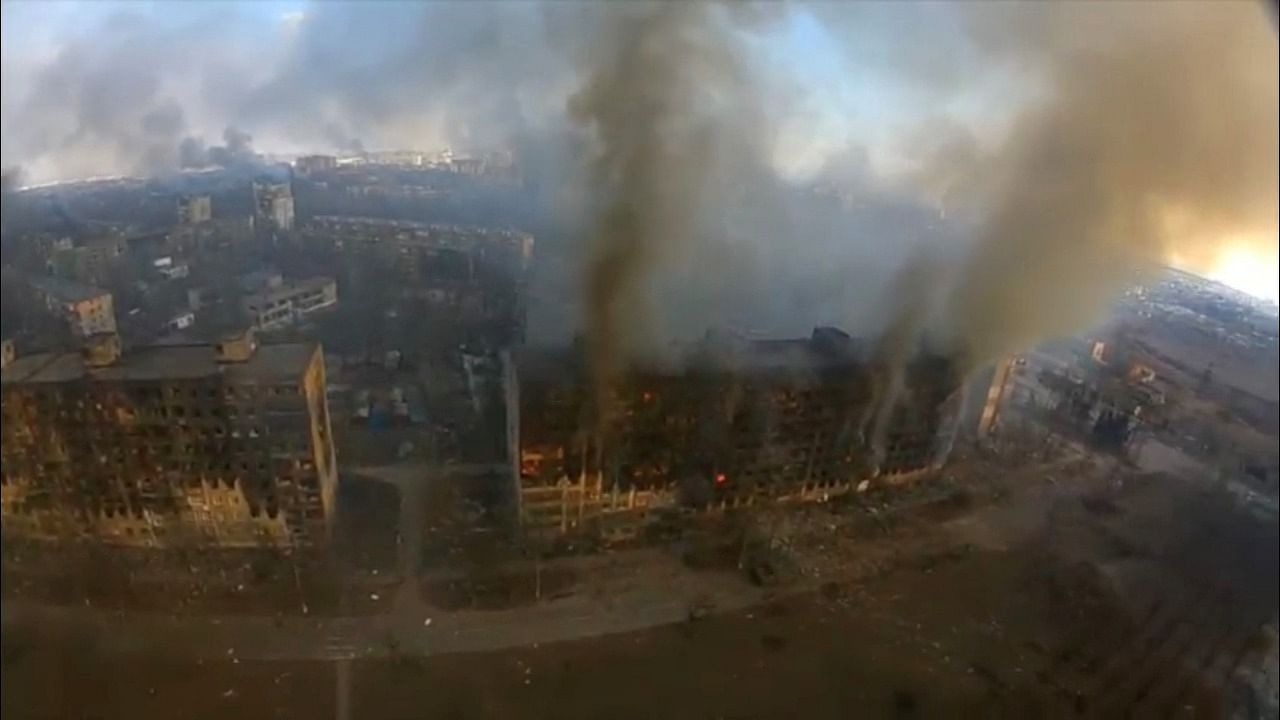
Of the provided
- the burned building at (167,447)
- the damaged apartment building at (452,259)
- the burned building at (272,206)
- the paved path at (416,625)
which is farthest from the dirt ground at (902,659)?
the burned building at (272,206)

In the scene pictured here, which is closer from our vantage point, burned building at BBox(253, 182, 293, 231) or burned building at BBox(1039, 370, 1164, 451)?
burned building at BBox(1039, 370, 1164, 451)

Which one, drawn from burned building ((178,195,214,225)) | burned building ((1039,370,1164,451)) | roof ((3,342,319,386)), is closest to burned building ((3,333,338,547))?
roof ((3,342,319,386))

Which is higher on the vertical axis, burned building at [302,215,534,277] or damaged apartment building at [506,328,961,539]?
burned building at [302,215,534,277]

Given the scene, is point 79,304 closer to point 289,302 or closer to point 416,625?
point 289,302

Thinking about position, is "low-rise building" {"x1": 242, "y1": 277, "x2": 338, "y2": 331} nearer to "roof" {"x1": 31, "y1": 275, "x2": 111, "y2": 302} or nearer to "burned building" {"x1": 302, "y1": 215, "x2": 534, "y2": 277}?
"burned building" {"x1": 302, "y1": 215, "x2": 534, "y2": 277}

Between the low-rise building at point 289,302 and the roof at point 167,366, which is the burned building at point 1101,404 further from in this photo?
the low-rise building at point 289,302

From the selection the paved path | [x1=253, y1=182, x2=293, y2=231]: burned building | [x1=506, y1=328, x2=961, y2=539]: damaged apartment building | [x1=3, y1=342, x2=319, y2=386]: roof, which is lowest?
the paved path

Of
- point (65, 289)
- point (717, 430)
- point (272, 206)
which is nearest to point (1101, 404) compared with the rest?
point (717, 430)

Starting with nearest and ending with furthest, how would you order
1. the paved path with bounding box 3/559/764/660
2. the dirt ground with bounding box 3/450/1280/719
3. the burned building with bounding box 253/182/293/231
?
1. the dirt ground with bounding box 3/450/1280/719
2. the paved path with bounding box 3/559/764/660
3. the burned building with bounding box 253/182/293/231
